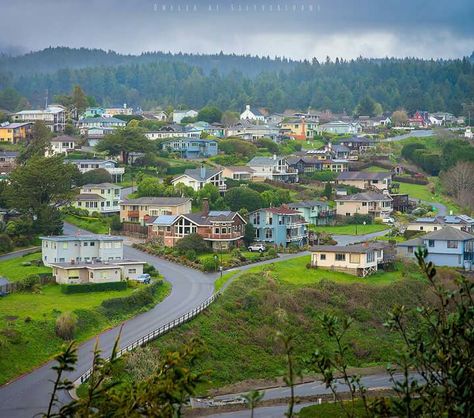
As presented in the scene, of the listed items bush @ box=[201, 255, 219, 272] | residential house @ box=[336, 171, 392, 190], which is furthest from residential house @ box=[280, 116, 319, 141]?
bush @ box=[201, 255, 219, 272]

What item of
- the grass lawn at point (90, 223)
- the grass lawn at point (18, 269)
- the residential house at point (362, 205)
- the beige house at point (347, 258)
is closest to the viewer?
the grass lawn at point (18, 269)

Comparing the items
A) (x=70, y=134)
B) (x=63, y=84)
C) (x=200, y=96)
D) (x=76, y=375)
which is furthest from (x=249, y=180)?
(x=63, y=84)

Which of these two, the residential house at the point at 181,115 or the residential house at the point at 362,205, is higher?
the residential house at the point at 181,115

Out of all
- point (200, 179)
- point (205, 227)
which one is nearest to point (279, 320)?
point (205, 227)

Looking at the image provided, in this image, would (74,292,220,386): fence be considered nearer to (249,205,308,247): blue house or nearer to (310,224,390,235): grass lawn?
(249,205,308,247): blue house

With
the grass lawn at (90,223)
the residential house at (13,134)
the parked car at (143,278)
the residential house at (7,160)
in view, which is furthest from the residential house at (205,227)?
the residential house at (13,134)

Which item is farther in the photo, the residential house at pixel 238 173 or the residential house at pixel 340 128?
the residential house at pixel 340 128

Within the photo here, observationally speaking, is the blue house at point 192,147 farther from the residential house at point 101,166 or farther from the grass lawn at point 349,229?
the grass lawn at point 349,229
